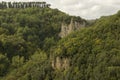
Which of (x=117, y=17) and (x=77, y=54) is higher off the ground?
(x=117, y=17)

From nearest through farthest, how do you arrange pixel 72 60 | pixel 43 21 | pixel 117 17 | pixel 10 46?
1. pixel 72 60
2. pixel 117 17
3. pixel 10 46
4. pixel 43 21

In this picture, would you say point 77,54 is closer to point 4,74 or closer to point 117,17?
point 117,17

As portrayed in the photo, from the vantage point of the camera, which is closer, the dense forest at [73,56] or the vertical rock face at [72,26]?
the dense forest at [73,56]

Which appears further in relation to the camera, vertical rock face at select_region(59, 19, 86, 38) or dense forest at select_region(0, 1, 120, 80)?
vertical rock face at select_region(59, 19, 86, 38)

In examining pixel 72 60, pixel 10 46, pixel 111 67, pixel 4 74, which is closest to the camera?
pixel 111 67

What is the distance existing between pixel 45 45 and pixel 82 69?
6005 centimetres

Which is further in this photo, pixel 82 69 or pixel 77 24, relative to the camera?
pixel 77 24

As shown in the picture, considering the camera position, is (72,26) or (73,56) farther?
(72,26)

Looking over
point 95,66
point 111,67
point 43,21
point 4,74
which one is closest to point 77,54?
point 95,66

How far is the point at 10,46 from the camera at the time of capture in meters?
120

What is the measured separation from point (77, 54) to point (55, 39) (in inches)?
2509

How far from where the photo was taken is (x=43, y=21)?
154500 mm

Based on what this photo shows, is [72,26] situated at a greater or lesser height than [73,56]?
greater

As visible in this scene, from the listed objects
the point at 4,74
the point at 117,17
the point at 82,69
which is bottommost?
the point at 4,74
